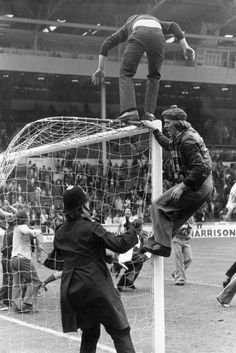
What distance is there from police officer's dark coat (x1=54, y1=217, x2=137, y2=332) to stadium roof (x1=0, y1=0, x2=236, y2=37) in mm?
30135

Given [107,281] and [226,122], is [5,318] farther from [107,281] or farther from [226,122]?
[226,122]

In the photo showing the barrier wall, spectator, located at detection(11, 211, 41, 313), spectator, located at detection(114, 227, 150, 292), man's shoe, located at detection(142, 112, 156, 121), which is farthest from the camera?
the barrier wall

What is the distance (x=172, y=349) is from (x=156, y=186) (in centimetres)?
225

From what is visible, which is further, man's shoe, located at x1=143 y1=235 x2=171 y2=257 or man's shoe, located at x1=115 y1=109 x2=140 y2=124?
man's shoe, located at x1=115 y1=109 x2=140 y2=124

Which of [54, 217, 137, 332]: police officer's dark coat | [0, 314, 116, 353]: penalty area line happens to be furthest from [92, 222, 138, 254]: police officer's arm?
[0, 314, 116, 353]: penalty area line

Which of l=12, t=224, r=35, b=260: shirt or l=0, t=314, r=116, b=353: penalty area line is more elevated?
l=12, t=224, r=35, b=260: shirt

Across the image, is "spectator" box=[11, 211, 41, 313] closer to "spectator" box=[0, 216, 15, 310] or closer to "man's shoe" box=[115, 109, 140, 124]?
"spectator" box=[0, 216, 15, 310]

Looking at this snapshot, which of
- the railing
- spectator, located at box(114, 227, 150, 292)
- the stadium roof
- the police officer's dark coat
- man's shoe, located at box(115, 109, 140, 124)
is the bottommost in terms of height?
spectator, located at box(114, 227, 150, 292)

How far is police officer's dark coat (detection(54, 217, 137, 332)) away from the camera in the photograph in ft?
17.0

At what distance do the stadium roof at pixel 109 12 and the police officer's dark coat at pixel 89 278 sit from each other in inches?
1186

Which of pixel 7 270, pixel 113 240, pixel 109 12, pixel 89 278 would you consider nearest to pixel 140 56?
pixel 113 240

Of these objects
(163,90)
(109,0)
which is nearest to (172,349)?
(109,0)

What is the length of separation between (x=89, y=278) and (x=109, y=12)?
3207cm

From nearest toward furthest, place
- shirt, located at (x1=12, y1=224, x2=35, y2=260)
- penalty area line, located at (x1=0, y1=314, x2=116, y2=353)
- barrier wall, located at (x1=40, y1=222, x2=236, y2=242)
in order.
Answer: penalty area line, located at (x1=0, y1=314, x2=116, y2=353)
shirt, located at (x1=12, y1=224, x2=35, y2=260)
barrier wall, located at (x1=40, y1=222, x2=236, y2=242)
